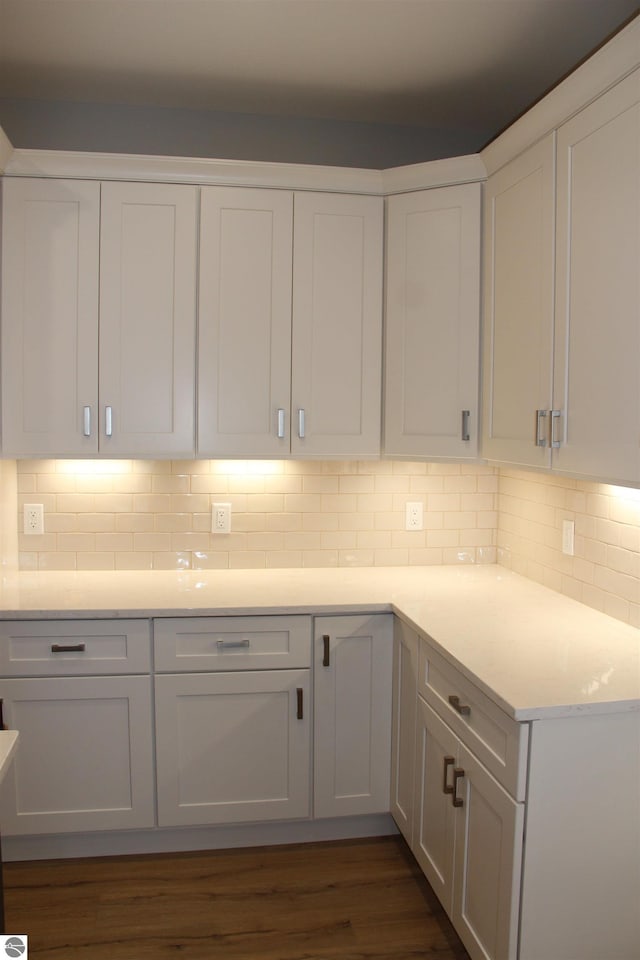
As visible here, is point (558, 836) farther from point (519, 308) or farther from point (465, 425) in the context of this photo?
point (519, 308)

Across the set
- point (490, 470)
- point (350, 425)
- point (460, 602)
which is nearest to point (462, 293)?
point (350, 425)

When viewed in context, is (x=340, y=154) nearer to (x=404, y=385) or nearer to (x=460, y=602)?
(x=404, y=385)

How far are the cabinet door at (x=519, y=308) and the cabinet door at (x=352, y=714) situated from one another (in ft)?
2.52

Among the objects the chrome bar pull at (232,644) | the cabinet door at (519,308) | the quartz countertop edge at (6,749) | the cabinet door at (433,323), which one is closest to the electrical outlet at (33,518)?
the chrome bar pull at (232,644)

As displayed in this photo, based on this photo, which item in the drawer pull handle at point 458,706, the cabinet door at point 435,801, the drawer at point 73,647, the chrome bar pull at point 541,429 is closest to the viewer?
the drawer pull handle at point 458,706

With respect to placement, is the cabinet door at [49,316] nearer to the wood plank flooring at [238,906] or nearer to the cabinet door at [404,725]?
the cabinet door at [404,725]

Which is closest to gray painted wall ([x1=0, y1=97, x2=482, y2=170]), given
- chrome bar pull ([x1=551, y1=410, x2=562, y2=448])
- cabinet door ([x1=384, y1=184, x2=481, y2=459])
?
cabinet door ([x1=384, y1=184, x2=481, y2=459])

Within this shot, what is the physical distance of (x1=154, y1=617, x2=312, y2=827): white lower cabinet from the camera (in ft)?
7.96

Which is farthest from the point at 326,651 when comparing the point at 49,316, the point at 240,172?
the point at 240,172

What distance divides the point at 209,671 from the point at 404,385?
123 centimetres

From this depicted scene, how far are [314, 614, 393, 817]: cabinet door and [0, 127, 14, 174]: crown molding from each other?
1.88 metres

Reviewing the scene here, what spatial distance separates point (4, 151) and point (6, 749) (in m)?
2.01

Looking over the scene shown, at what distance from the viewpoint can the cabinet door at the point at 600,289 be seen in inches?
66.7

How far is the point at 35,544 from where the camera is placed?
9.43ft
